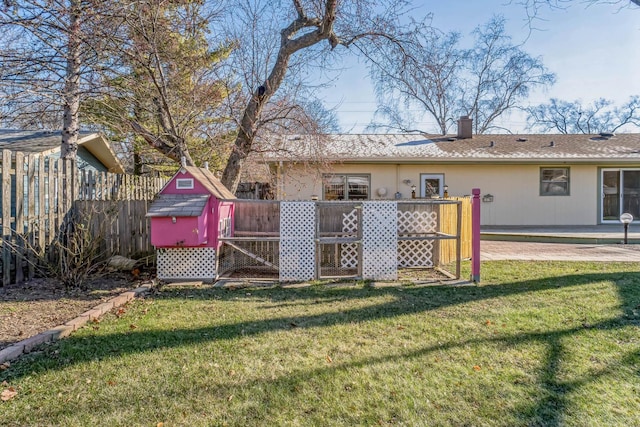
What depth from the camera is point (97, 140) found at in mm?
11055

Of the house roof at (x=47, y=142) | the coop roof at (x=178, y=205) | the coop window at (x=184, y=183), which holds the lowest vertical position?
the coop roof at (x=178, y=205)

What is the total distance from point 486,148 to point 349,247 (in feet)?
29.7

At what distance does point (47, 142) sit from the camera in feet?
34.0

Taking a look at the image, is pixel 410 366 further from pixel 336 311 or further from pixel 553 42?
pixel 553 42

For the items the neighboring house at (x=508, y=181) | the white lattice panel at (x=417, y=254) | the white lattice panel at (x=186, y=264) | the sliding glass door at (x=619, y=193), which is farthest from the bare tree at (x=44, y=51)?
the sliding glass door at (x=619, y=193)

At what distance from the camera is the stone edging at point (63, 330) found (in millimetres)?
3031

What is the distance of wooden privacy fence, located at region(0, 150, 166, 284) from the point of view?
204 inches

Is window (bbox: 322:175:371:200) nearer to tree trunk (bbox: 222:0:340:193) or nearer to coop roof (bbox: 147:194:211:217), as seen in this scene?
tree trunk (bbox: 222:0:340:193)

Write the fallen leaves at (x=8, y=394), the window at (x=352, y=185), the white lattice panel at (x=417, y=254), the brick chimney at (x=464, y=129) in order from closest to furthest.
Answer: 1. the fallen leaves at (x=8, y=394)
2. the white lattice panel at (x=417, y=254)
3. the window at (x=352, y=185)
4. the brick chimney at (x=464, y=129)

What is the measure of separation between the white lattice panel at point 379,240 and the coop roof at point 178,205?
8.55ft

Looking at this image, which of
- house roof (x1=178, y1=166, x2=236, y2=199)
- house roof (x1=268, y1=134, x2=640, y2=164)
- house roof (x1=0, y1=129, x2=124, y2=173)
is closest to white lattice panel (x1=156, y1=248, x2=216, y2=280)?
→ house roof (x1=178, y1=166, x2=236, y2=199)

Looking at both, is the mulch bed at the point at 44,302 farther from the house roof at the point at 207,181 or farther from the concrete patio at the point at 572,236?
the concrete patio at the point at 572,236

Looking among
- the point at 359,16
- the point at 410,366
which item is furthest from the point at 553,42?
the point at 410,366

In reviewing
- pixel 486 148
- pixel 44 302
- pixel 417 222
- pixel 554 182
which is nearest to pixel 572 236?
pixel 554 182
